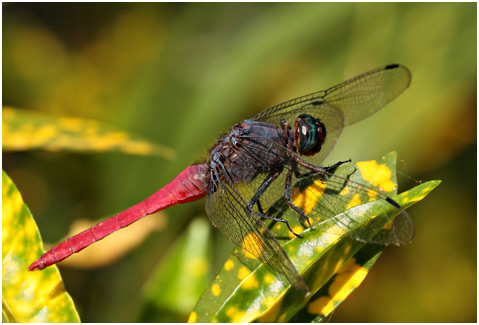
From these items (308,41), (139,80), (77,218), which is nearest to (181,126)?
(139,80)

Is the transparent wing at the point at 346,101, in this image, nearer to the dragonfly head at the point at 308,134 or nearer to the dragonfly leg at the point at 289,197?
the dragonfly head at the point at 308,134

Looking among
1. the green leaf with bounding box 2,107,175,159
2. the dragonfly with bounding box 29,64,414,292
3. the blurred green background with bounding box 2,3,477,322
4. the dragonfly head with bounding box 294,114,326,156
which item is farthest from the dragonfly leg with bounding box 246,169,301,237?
the green leaf with bounding box 2,107,175,159

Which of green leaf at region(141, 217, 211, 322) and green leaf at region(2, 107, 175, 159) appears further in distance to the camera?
green leaf at region(2, 107, 175, 159)

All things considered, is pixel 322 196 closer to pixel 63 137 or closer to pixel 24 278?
pixel 24 278

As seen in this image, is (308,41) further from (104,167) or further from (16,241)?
(16,241)

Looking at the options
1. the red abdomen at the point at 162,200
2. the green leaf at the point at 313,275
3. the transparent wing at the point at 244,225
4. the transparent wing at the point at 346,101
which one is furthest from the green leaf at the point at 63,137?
the green leaf at the point at 313,275

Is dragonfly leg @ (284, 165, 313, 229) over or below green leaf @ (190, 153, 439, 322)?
over

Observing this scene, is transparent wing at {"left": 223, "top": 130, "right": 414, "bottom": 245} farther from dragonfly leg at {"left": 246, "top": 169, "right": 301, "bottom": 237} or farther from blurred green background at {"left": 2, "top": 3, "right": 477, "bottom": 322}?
blurred green background at {"left": 2, "top": 3, "right": 477, "bottom": 322}
